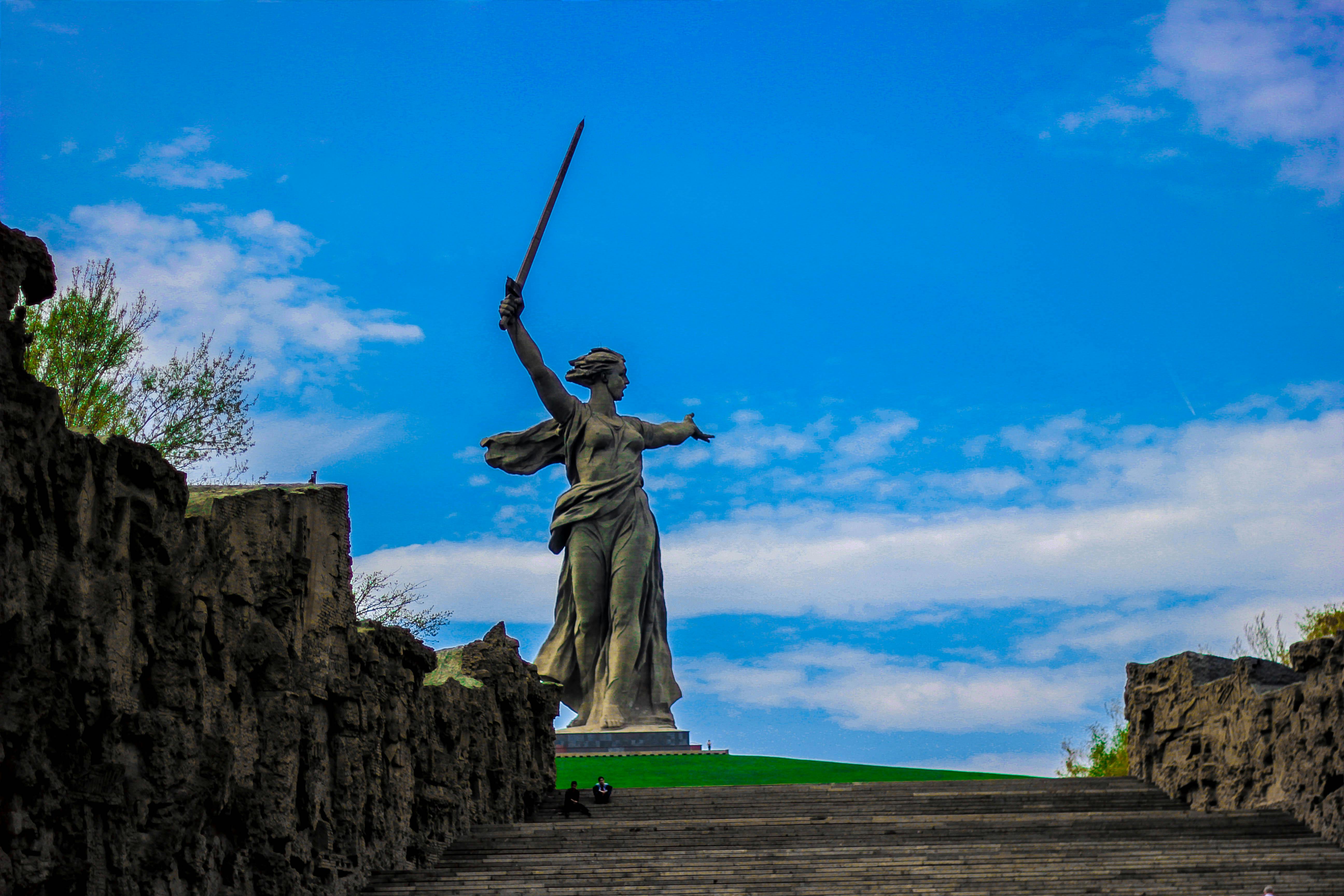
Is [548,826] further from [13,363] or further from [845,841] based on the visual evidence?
[13,363]

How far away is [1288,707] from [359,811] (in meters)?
9.41

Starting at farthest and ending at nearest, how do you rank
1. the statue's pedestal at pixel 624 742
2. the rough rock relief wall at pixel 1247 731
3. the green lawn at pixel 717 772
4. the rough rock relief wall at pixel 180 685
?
the statue's pedestal at pixel 624 742
the green lawn at pixel 717 772
the rough rock relief wall at pixel 1247 731
the rough rock relief wall at pixel 180 685

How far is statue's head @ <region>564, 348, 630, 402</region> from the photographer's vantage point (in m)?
25.5

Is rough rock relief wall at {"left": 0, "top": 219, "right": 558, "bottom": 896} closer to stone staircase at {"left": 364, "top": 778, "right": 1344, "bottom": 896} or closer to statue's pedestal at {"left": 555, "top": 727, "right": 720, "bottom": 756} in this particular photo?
stone staircase at {"left": 364, "top": 778, "right": 1344, "bottom": 896}

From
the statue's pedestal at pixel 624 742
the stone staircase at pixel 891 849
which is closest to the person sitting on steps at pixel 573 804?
Answer: the stone staircase at pixel 891 849

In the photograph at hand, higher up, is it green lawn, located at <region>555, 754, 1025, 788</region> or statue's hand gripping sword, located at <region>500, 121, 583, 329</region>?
statue's hand gripping sword, located at <region>500, 121, 583, 329</region>

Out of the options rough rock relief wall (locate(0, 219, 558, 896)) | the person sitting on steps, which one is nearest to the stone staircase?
the person sitting on steps

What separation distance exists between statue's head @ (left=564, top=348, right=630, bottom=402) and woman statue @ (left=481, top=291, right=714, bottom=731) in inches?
0.7

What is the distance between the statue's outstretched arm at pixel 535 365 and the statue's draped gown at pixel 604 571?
0.27 m

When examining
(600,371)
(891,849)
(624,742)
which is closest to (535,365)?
(600,371)

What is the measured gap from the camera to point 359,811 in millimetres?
12664

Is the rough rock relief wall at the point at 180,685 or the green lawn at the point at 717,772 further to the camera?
the green lawn at the point at 717,772

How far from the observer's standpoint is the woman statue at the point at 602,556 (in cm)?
2467

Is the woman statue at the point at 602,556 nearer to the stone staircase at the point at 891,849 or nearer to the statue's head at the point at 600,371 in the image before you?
the statue's head at the point at 600,371
